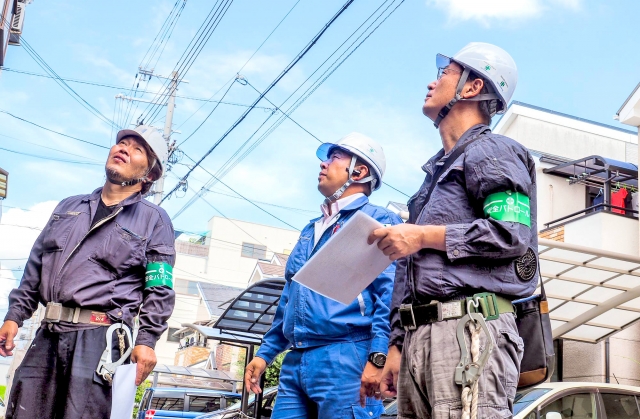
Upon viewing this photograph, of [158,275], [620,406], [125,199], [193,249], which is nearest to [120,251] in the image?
[158,275]

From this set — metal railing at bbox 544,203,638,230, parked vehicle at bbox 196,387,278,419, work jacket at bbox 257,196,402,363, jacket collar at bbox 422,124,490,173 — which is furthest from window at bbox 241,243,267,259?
jacket collar at bbox 422,124,490,173

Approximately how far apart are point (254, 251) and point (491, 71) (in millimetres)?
57965

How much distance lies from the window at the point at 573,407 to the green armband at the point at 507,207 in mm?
6482

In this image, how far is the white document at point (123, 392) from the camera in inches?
147

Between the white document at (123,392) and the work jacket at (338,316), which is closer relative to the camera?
the white document at (123,392)

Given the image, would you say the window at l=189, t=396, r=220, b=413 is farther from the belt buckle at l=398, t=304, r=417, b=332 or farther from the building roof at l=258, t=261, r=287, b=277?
the building roof at l=258, t=261, r=287, b=277

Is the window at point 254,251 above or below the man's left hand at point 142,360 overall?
above

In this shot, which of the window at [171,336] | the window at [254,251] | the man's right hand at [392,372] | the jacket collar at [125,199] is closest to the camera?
the man's right hand at [392,372]

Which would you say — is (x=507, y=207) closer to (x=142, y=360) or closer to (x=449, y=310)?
(x=449, y=310)

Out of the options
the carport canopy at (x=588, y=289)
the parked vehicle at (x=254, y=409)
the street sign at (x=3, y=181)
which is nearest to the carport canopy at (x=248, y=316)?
the parked vehicle at (x=254, y=409)

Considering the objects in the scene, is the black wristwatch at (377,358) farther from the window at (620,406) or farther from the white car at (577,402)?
the window at (620,406)

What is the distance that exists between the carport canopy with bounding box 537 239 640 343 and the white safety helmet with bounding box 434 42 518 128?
25.4 ft

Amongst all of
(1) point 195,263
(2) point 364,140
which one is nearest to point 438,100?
(2) point 364,140

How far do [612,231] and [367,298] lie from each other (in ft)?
39.9
